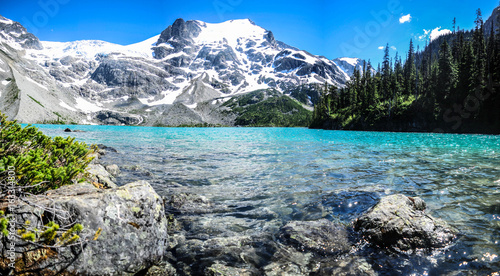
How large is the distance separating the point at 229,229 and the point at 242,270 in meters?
2.48

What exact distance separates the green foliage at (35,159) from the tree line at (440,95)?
103 metres

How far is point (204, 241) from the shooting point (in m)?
7.39

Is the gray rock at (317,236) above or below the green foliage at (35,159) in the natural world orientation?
below

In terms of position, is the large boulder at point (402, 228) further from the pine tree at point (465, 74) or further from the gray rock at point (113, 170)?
the pine tree at point (465, 74)

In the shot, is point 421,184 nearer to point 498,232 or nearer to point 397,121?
point 498,232

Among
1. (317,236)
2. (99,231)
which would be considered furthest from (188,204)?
(317,236)

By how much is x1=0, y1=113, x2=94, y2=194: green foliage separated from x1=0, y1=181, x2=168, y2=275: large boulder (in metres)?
0.62

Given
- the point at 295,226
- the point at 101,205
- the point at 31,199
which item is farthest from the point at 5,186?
the point at 295,226

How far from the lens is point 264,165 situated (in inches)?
811

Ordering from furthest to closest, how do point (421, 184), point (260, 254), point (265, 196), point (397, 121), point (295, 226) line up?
point (397, 121) < point (421, 184) < point (265, 196) < point (295, 226) < point (260, 254)

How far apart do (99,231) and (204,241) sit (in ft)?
10.8

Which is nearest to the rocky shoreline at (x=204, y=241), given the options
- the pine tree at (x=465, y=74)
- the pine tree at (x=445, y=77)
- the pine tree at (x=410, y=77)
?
the pine tree at (x=465, y=74)

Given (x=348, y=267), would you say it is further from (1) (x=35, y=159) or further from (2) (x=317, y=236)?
(1) (x=35, y=159)

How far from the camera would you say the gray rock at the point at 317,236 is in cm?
695
